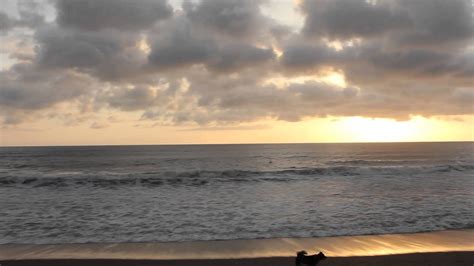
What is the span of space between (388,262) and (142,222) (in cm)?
902

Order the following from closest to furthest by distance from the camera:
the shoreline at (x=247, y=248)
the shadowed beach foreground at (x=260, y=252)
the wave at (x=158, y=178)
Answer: the shadowed beach foreground at (x=260, y=252), the shoreline at (x=247, y=248), the wave at (x=158, y=178)

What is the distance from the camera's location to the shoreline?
10.0m

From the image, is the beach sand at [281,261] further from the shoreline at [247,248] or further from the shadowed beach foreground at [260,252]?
the shoreline at [247,248]

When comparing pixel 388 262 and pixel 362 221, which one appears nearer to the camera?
pixel 388 262

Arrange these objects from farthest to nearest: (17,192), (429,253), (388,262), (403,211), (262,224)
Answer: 1. (17,192)
2. (403,211)
3. (262,224)
4. (429,253)
5. (388,262)

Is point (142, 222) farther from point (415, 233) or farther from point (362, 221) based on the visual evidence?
point (415, 233)

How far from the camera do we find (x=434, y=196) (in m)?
21.0

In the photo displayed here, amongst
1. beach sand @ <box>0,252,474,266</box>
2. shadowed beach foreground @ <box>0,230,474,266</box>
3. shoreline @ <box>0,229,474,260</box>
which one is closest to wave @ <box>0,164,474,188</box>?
shoreline @ <box>0,229,474,260</box>

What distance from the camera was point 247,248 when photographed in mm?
10703

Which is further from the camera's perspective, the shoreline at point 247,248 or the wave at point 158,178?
the wave at point 158,178

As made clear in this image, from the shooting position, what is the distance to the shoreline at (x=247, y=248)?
32.9ft

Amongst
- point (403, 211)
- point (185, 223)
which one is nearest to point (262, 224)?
point (185, 223)

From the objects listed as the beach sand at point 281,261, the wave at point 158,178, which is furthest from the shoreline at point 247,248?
the wave at point 158,178

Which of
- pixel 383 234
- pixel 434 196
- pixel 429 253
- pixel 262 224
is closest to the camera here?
pixel 429 253
